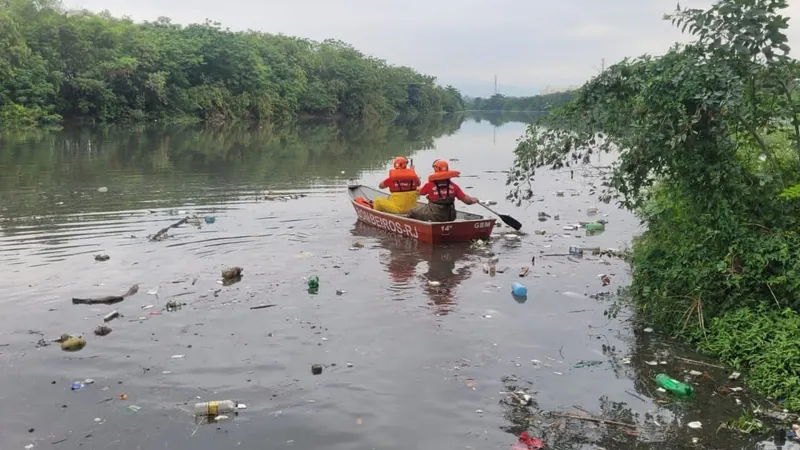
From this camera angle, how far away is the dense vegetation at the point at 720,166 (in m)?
6.67

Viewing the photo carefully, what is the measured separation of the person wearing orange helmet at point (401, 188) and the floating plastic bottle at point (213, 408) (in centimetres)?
831

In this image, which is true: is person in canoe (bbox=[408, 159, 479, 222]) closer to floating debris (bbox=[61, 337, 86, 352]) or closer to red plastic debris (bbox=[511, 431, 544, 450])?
floating debris (bbox=[61, 337, 86, 352])

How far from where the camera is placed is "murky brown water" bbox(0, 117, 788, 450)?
5586 millimetres

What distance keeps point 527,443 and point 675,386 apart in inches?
70.1

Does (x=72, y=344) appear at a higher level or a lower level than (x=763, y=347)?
lower

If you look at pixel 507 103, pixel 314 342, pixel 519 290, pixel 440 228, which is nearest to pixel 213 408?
pixel 314 342

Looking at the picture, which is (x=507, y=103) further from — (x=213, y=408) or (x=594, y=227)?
(x=213, y=408)

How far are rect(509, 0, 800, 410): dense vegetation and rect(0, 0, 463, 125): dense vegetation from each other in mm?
42275

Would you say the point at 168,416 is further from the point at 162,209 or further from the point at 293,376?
the point at 162,209

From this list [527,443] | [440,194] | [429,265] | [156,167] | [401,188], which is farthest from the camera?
[156,167]

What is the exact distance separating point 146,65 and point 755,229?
51.8 m

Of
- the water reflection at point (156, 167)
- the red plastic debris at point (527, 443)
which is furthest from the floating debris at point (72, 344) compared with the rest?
the water reflection at point (156, 167)

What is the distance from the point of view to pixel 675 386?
20.5ft

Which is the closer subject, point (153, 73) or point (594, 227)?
point (594, 227)
